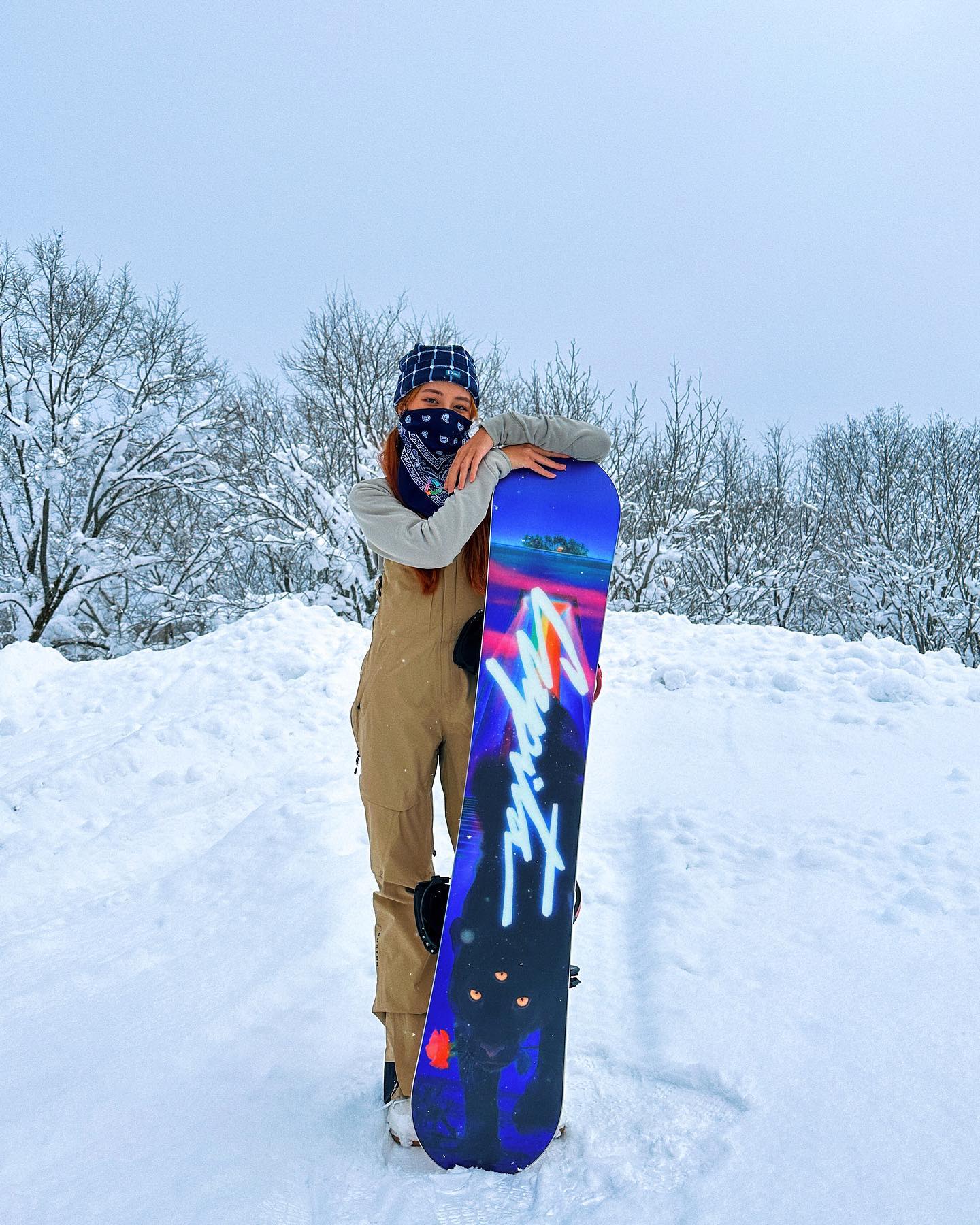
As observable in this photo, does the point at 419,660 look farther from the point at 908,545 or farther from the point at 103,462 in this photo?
the point at 908,545

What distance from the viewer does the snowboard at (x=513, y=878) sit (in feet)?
5.23

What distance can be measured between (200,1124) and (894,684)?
4617 millimetres

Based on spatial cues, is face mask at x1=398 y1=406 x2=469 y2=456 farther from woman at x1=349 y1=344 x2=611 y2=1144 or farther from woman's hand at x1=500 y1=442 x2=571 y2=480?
woman's hand at x1=500 y1=442 x2=571 y2=480

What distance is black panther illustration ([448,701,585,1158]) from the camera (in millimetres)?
1596

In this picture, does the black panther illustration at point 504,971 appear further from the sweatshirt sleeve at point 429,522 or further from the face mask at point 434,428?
the face mask at point 434,428

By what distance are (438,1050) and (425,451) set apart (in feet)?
4.58

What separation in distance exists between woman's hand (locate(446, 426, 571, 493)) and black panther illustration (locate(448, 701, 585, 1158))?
64 cm

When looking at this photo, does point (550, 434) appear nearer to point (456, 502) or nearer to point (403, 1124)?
point (456, 502)

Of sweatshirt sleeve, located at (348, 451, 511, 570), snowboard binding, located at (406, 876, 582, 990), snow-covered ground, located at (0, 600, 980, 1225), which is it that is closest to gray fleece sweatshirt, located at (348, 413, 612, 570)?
sweatshirt sleeve, located at (348, 451, 511, 570)

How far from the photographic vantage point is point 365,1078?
1.89 m

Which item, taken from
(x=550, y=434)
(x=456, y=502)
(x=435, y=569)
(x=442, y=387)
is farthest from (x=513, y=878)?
(x=442, y=387)

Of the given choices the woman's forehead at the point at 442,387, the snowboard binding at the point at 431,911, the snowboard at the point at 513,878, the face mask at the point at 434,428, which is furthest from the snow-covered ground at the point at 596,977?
the woman's forehead at the point at 442,387

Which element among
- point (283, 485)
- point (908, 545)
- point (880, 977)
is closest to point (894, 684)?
point (880, 977)

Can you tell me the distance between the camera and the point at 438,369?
1857 millimetres
